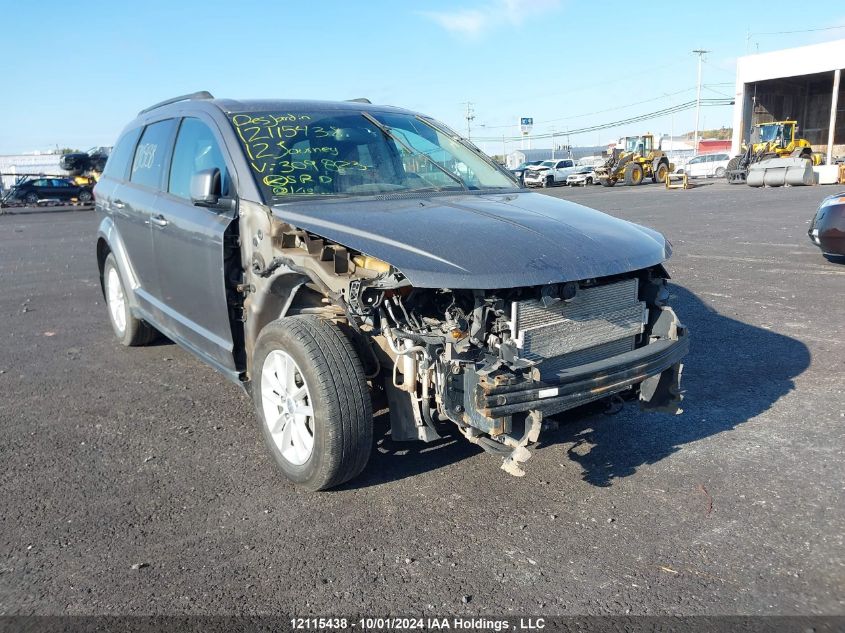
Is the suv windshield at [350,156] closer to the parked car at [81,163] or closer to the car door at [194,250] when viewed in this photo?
the car door at [194,250]

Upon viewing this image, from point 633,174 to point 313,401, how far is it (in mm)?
35814

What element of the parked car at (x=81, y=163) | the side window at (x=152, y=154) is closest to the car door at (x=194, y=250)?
the side window at (x=152, y=154)

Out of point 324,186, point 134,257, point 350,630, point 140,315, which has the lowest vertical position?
point 350,630

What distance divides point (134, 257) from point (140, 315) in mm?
477

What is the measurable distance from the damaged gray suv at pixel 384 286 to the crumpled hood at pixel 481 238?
0.04ft

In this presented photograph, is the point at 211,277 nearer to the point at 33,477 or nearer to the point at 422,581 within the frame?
the point at 33,477

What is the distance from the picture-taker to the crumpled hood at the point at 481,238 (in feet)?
9.89

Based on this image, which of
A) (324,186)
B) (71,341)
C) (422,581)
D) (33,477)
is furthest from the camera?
(71,341)

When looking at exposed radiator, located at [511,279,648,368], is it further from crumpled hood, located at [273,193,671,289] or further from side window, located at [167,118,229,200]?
side window, located at [167,118,229,200]

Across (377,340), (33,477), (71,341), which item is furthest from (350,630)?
(71,341)

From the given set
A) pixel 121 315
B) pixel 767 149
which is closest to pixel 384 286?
pixel 121 315

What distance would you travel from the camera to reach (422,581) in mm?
2805

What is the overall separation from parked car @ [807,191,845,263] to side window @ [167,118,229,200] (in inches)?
316

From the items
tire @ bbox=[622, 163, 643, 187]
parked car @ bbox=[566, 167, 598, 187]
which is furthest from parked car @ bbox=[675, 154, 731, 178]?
tire @ bbox=[622, 163, 643, 187]
